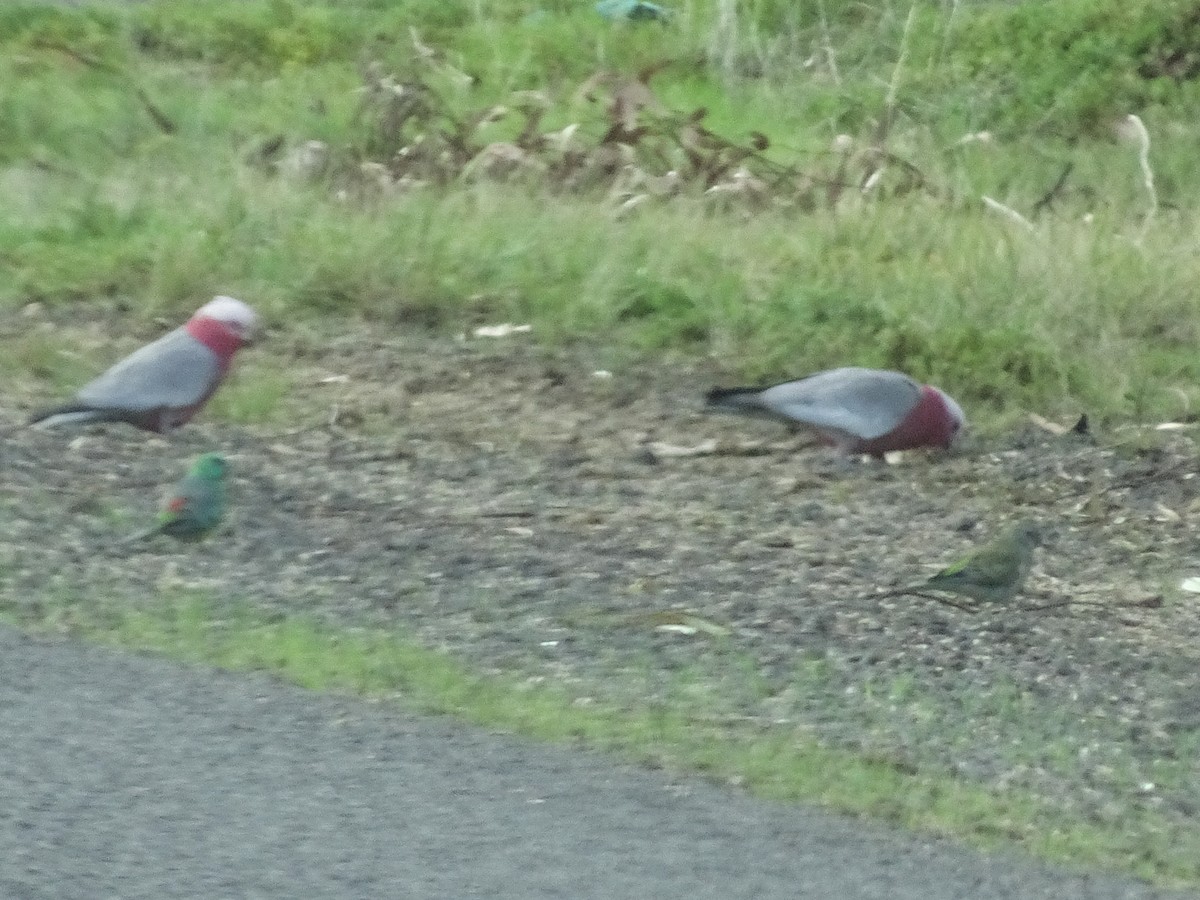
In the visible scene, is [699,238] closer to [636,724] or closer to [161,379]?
[161,379]

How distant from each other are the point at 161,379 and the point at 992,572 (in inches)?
105

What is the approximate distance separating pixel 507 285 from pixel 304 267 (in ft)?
2.50

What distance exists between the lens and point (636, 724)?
4371 millimetres

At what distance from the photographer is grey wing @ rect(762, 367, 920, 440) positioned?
21.9 ft

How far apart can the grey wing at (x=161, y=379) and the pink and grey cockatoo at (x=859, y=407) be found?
5.10ft

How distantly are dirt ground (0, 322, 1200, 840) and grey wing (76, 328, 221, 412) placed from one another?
0.15 m

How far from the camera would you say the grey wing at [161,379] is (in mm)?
6473

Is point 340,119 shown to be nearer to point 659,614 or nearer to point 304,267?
point 304,267

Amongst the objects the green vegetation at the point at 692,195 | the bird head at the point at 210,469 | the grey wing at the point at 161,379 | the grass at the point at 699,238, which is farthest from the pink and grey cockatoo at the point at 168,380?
the green vegetation at the point at 692,195

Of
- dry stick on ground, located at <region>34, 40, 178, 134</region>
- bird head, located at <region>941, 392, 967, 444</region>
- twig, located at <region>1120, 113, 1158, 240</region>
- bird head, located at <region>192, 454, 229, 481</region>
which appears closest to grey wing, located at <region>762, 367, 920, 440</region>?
bird head, located at <region>941, 392, 967, 444</region>

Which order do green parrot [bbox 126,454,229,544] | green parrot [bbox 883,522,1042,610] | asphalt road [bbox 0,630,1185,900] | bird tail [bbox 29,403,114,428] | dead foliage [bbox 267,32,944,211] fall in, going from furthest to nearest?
dead foliage [bbox 267,32,944,211], bird tail [bbox 29,403,114,428], green parrot [bbox 126,454,229,544], green parrot [bbox 883,522,1042,610], asphalt road [bbox 0,630,1185,900]

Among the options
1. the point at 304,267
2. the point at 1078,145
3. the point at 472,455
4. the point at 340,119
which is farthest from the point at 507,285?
the point at 1078,145

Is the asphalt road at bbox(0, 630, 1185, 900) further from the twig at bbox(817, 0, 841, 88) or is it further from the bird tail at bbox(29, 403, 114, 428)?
the twig at bbox(817, 0, 841, 88)

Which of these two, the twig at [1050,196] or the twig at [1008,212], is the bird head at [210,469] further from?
the twig at [1050,196]
